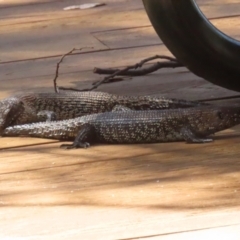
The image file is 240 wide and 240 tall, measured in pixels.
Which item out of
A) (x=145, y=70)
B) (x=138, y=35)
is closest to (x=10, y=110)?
(x=145, y=70)

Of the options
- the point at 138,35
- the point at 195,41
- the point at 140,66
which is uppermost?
the point at 195,41

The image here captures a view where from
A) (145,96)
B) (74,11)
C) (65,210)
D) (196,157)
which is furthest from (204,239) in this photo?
(74,11)

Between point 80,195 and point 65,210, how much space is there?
99 millimetres

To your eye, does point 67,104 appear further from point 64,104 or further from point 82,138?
point 82,138

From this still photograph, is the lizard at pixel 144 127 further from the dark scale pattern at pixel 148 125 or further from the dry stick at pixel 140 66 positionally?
the dry stick at pixel 140 66

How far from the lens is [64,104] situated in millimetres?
2680

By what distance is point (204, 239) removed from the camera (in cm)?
154

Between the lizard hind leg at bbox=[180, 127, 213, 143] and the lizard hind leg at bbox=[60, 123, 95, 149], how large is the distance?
270mm

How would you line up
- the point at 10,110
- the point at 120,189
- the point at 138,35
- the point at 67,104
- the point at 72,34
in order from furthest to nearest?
the point at 72,34, the point at 138,35, the point at 67,104, the point at 10,110, the point at 120,189

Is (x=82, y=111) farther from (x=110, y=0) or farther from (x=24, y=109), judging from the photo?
(x=110, y=0)

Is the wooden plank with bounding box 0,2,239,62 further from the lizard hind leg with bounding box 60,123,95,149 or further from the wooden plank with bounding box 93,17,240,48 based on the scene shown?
the lizard hind leg with bounding box 60,123,95,149

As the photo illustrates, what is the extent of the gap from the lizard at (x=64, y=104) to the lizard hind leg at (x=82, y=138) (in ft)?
0.92

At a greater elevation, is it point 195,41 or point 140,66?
point 195,41

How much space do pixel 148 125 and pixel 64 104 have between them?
50 cm
